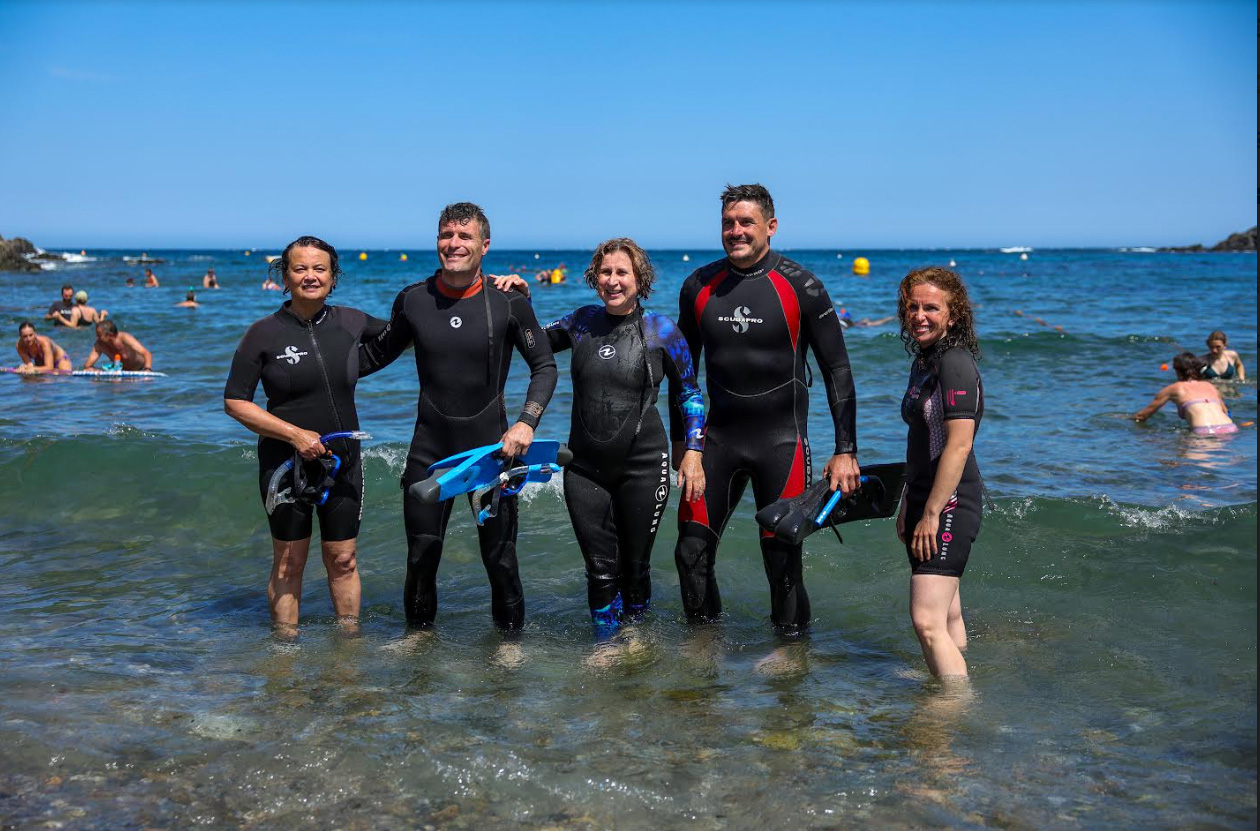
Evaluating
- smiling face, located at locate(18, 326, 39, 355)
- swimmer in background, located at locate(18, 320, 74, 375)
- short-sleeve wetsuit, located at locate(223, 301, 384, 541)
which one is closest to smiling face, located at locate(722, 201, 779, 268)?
short-sleeve wetsuit, located at locate(223, 301, 384, 541)

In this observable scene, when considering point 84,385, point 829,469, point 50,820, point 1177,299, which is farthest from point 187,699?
point 1177,299

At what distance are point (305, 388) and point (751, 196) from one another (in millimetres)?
2277

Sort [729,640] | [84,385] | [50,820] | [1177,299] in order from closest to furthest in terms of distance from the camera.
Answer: [50,820] → [729,640] → [84,385] → [1177,299]

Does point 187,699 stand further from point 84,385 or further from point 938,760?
point 84,385

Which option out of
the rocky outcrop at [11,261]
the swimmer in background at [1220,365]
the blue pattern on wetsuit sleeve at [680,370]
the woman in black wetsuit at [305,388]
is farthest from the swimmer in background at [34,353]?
the rocky outcrop at [11,261]

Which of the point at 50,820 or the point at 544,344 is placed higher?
the point at 544,344

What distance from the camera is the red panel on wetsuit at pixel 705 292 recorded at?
5.04 m

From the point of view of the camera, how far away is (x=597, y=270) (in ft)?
16.2

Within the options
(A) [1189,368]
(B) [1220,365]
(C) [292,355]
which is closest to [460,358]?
(C) [292,355]

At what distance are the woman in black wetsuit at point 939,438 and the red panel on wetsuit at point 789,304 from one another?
556mm

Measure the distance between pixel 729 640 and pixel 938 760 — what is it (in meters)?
1.62

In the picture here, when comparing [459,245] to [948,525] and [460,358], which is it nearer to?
[460,358]

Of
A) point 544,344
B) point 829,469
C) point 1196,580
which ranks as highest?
point 544,344

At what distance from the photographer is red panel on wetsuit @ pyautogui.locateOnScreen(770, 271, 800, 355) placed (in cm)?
488
